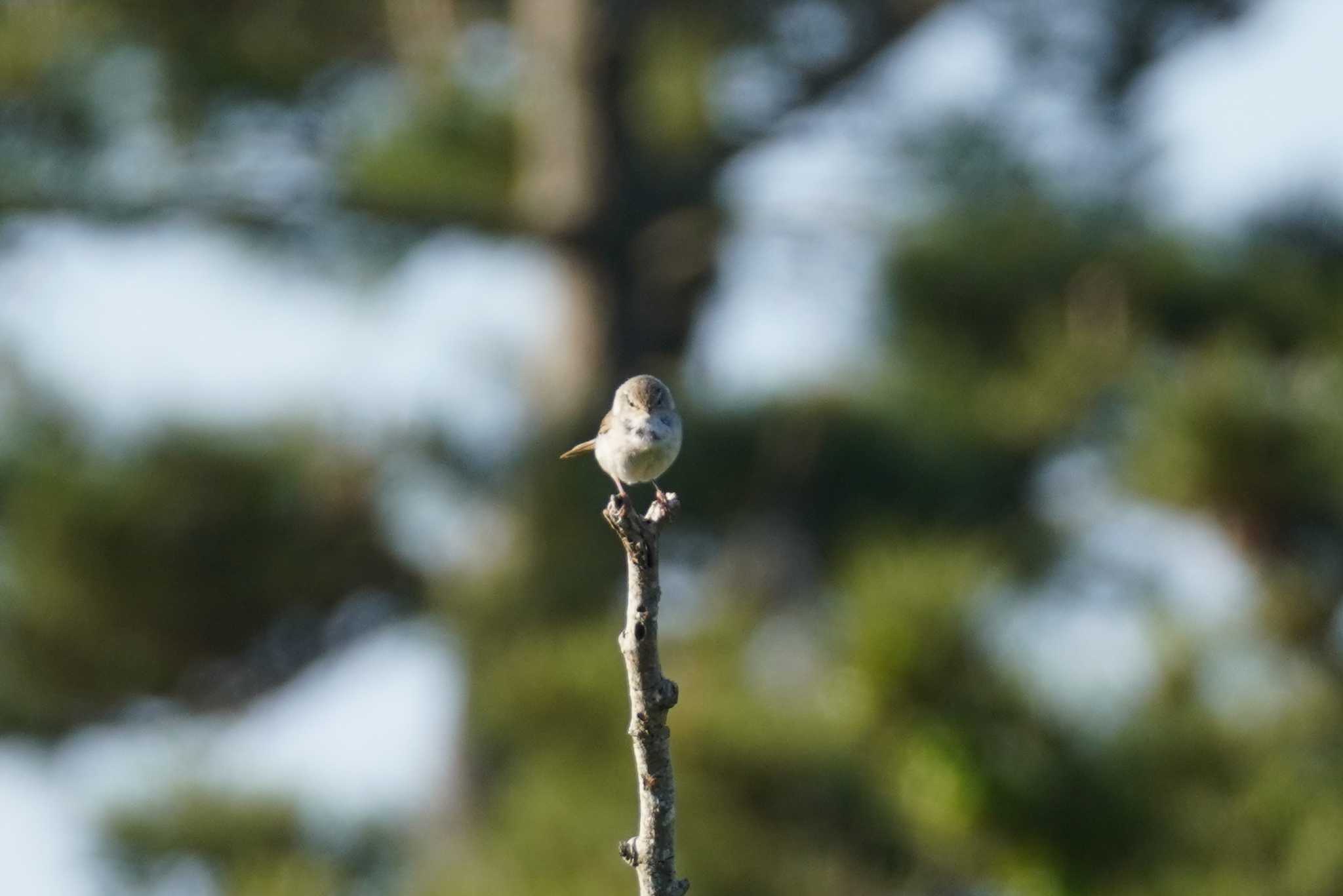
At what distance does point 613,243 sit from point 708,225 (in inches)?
13.1

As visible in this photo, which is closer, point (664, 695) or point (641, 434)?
point (664, 695)

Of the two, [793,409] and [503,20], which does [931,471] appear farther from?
[503,20]

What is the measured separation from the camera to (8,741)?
6387 millimetres

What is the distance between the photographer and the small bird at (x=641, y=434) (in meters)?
1.52

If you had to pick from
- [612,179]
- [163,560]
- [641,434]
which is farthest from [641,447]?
[612,179]

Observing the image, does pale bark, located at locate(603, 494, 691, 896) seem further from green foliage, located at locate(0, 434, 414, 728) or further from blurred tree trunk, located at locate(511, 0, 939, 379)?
blurred tree trunk, located at locate(511, 0, 939, 379)

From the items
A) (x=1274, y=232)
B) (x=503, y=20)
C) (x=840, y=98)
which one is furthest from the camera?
(x=503, y=20)

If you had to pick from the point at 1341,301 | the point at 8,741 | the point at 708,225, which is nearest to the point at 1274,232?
the point at 1341,301

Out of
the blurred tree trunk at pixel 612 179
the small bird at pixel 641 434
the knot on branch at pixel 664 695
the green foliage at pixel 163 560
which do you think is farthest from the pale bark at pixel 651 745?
the blurred tree trunk at pixel 612 179

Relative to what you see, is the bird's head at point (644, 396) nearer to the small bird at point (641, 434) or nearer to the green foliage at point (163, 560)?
the small bird at point (641, 434)

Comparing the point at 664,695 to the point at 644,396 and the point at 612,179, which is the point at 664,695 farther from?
the point at 612,179

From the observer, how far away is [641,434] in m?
1.52

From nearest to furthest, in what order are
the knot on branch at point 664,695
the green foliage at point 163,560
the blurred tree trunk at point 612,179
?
the knot on branch at point 664,695 → the green foliage at point 163,560 → the blurred tree trunk at point 612,179

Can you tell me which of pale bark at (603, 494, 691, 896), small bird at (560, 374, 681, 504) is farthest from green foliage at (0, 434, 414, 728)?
pale bark at (603, 494, 691, 896)
